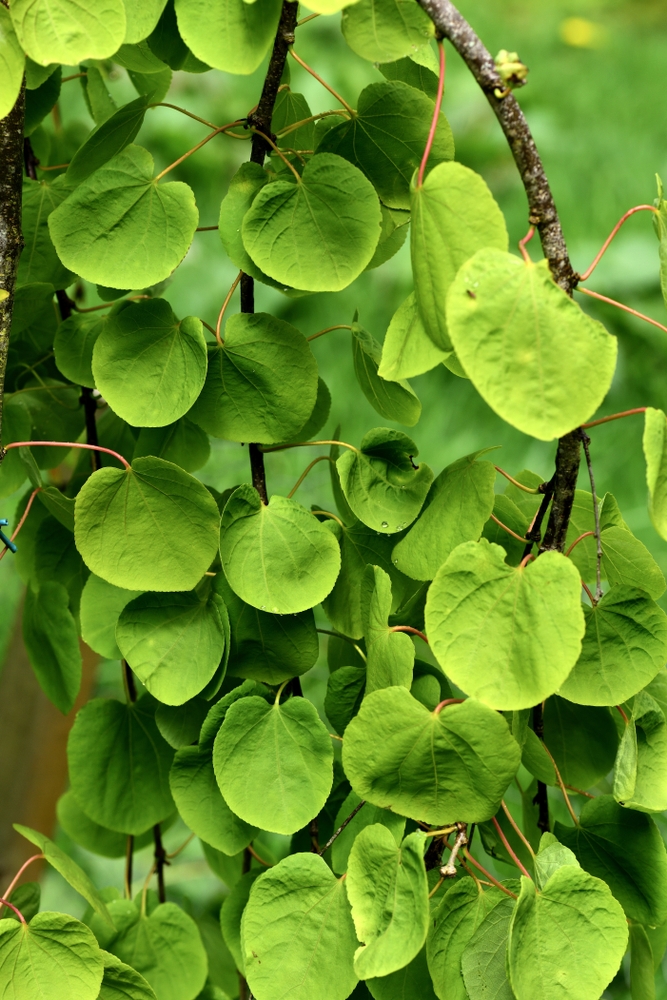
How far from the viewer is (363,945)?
459mm

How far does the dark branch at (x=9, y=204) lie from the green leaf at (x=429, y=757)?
0.26m

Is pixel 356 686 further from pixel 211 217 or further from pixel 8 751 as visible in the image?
pixel 211 217

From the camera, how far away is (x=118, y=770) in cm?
63

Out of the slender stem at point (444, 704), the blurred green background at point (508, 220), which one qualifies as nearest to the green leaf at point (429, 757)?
the slender stem at point (444, 704)

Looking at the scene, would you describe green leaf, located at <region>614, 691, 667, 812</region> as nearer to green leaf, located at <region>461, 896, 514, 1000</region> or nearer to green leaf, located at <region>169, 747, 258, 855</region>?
green leaf, located at <region>461, 896, 514, 1000</region>

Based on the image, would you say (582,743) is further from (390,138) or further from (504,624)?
(390,138)

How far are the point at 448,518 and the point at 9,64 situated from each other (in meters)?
0.30

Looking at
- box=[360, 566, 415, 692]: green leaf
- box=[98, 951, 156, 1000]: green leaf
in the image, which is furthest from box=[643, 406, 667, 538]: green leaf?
box=[98, 951, 156, 1000]: green leaf

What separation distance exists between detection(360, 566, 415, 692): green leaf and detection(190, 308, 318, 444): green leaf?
10 centimetres

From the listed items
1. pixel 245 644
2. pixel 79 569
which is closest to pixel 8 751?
pixel 79 569

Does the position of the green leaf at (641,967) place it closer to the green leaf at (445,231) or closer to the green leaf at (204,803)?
the green leaf at (204,803)

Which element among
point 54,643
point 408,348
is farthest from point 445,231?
point 54,643

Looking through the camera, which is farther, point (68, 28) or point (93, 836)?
point (93, 836)

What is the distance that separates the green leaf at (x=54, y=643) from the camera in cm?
61
